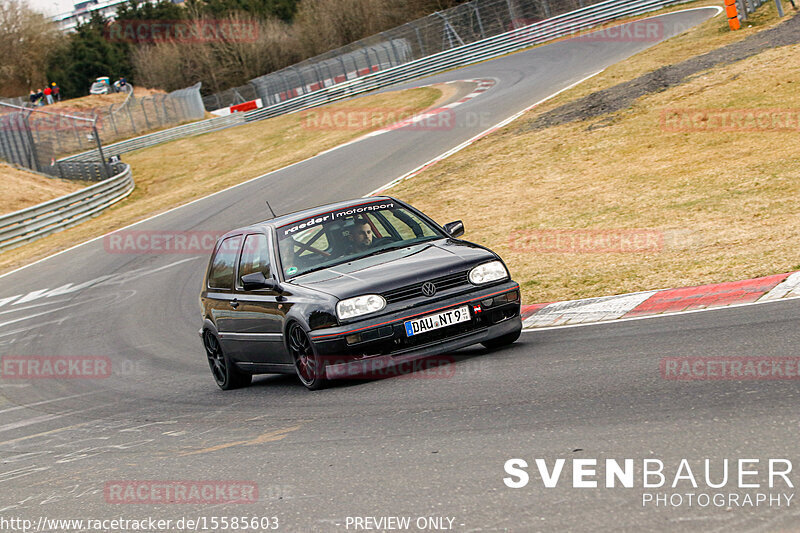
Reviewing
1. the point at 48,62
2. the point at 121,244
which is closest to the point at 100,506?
the point at 121,244

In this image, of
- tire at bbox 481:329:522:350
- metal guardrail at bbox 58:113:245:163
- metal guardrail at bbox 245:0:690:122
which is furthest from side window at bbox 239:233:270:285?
metal guardrail at bbox 58:113:245:163

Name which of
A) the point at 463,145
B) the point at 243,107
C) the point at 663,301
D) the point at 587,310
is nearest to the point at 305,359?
the point at 587,310

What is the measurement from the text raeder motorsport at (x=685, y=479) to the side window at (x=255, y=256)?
4.27 meters

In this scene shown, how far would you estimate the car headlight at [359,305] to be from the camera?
288 inches

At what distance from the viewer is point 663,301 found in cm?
886

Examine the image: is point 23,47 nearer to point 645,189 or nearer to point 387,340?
point 645,189

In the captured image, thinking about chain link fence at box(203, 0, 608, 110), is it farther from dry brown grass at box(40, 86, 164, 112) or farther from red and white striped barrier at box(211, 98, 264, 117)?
dry brown grass at box(40, 86, 164, 112)

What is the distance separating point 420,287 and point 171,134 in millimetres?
49567

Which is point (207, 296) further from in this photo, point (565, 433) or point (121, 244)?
point (121, 244)

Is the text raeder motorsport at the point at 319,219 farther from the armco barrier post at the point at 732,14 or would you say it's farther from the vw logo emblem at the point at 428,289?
the armco barrier post at the point at 732,14

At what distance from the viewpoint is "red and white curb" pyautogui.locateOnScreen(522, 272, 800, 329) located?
27.1 ft

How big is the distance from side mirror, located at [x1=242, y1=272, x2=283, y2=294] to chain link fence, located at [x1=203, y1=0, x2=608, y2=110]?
41024 millimetres

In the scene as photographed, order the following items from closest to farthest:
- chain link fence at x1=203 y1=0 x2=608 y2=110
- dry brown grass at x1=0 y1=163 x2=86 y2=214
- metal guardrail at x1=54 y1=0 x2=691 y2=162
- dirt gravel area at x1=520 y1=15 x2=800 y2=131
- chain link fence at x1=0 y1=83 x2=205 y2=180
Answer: dirt gravel area at x1=520 y1=15 x2=800 y2=131 → dry brown grass at x1=0 y1=163 x2=86 y2=214 → chain link fence at x1=0 y1=83 x2=205 y2=180 → metal guardrail at x1=54 y1=0 x2=691 y2=162 → chain link fence at x1=203 y1=0 x2=608 y2=110

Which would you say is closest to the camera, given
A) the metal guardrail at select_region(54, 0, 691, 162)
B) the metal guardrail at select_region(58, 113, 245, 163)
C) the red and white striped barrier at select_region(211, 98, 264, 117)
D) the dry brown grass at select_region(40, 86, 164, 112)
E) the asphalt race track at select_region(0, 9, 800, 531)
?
the asphalt race track at select_region(0, 9, 800, 531)
